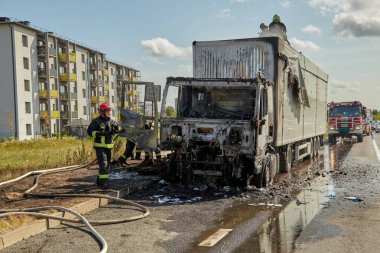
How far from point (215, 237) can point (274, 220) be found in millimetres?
1476

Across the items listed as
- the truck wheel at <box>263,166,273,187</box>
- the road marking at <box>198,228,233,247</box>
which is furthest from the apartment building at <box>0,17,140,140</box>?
the road marking at <box>198,228,233,247</box>

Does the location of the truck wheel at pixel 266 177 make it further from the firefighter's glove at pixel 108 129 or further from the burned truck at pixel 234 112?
the firefighter's glove at pixel 108 129

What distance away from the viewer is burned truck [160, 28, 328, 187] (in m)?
9.03

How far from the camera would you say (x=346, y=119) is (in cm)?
2841

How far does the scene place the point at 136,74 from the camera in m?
94.0

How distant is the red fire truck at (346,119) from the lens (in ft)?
92.9

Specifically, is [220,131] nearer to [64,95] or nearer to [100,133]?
[100,133]

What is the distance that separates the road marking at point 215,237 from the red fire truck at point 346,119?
24.2 meters

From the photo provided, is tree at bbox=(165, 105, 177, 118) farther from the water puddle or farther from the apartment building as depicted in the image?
the apartment building

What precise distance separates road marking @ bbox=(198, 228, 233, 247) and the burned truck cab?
2.94 metres

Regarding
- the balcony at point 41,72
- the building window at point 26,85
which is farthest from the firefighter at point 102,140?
the balcony at point 41,72

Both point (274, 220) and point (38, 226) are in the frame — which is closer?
point (38, 226)

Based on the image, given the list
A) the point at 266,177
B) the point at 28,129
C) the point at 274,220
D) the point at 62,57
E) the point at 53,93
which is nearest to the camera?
the point at 274,220

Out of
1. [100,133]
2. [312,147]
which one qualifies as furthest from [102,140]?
[312,147]
